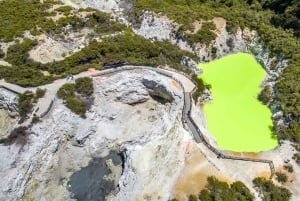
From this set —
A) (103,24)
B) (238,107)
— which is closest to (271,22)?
(238,107)

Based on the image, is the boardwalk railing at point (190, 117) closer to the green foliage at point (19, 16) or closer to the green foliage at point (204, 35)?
the green foliage at point (204, 35)

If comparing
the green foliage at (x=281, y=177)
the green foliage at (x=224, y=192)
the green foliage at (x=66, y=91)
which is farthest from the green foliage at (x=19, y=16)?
the green foliage at (x=281, y=177)

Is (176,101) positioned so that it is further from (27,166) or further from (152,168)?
(27,166)

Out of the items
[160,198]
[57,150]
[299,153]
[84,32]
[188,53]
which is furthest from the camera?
[84,32]

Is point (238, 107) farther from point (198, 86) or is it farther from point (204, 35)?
point (204, 35)

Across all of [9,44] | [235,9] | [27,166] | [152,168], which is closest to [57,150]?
[27,166]

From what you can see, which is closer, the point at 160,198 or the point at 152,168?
the point at 160,198

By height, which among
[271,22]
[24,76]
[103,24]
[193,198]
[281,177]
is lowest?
[24,76]
